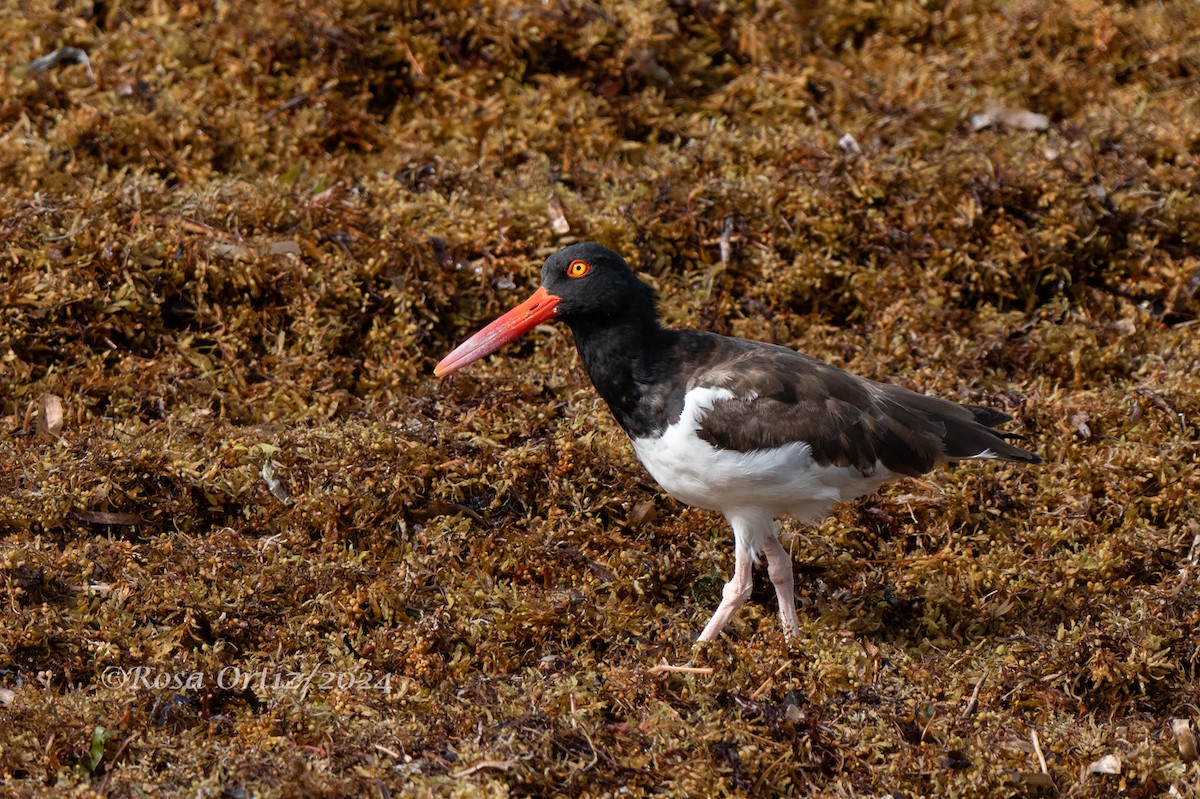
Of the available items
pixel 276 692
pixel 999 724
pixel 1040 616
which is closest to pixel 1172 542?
pixel 1040 616

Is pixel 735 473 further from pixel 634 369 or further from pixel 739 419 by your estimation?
pixel 634 369

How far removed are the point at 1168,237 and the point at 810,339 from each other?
2638mm

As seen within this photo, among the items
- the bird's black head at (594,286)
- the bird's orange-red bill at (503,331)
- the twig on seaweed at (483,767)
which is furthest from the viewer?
the bird's orange-red bill at (503,331)

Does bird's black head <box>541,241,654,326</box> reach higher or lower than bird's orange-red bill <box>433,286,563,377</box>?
Result: higher

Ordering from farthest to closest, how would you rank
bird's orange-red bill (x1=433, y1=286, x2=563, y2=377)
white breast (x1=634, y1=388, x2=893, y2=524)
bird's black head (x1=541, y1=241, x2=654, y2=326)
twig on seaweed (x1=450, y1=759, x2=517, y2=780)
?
1. bird's orange-red bill (x1=433, y1=286, x2=563, y2=377)
2. bird's black head (x1=541, y1=241, x2=654, y2=326)
3. white breast (x1=634, y1=388, x2=893, y2=524)
4. twig on seaweed (x1=450, y1=759, x2=517, y2=780)

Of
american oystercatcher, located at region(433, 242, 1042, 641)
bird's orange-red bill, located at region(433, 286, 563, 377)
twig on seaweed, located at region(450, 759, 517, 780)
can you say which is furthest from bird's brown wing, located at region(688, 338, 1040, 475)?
twig on seaweed, located at region(450, 759, 517, 780)

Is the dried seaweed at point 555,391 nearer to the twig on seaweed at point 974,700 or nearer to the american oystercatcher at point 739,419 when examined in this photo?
the twig on seaweed at point 974,700

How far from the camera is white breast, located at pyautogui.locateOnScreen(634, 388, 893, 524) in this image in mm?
5715

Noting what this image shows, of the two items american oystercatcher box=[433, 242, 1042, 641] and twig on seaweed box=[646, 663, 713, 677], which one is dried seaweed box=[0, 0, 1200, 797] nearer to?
twig on seaweed box=[646, 663, 713, 677]

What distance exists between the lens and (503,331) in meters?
6.27

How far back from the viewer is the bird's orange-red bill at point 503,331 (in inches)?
243

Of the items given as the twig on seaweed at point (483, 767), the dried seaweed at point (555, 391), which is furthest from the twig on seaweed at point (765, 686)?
the twig on seaweed at point (483, 767)

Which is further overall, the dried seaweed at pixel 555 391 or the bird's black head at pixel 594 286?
the bird's black head at pixel 594 286

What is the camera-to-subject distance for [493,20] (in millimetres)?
9344
